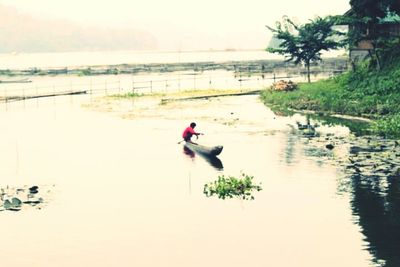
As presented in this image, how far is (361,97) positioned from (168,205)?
27.8 meters

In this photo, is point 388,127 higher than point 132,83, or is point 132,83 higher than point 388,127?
point 388,127

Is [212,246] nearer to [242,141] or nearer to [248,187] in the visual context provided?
[248,187]

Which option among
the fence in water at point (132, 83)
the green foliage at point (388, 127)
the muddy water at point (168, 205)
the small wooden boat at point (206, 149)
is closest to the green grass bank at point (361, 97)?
the green foliage at point (388, 127)

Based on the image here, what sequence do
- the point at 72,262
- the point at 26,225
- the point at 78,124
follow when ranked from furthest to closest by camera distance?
1. the point at 78,124
2. the point at 26,225
3. the point at 72,262

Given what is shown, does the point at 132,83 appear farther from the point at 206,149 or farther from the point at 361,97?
the point at 206,149

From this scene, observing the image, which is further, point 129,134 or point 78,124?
point 78,124

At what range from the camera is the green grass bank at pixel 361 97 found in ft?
138

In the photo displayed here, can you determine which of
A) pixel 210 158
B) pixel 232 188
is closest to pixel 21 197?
pixel 232 188

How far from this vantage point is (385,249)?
1778 centimetres

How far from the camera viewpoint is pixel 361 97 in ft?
156

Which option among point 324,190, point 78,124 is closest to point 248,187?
point 324,190

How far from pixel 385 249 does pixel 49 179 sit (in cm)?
Answer: 1486

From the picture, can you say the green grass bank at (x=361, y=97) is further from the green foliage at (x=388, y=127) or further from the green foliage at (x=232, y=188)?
the green foliage at (x=232, y=188)

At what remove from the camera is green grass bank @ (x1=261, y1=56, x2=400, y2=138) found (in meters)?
42.1
